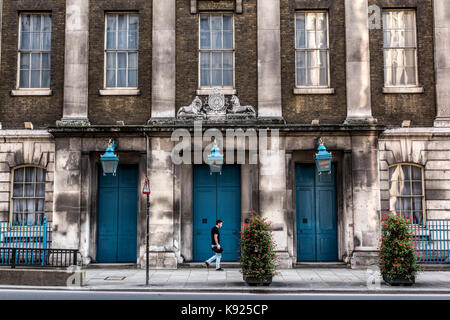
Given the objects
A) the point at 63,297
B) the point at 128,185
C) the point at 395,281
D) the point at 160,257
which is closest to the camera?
the point at 63,297

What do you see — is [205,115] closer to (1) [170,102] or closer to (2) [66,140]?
(1) [170,102]

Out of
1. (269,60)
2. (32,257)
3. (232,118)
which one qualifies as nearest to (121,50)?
(232,118)

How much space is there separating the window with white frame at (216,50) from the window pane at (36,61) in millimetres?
6075

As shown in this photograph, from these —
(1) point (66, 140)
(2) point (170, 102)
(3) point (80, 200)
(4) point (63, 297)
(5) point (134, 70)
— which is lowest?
(4) point (63, 297)

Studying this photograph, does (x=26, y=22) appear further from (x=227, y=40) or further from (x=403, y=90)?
(x=403, y=90)

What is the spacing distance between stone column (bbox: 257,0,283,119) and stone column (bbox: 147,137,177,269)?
3.75 meters

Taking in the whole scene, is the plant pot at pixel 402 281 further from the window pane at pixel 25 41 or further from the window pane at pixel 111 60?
the window pane at pixel 25 41

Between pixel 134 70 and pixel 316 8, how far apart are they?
23.5 feet

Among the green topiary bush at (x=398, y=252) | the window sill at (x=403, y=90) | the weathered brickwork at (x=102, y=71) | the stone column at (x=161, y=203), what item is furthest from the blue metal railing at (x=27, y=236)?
the window sill at (x=403, y=90)

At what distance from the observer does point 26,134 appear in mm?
16844

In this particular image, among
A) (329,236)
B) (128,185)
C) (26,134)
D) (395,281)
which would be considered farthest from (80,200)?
(395,281)

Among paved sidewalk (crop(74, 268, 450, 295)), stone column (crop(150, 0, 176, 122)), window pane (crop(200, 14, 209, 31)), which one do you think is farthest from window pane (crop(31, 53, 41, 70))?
paved sidewalk (crop(74, 268, 450, 295))

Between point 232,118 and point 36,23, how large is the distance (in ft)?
27.2

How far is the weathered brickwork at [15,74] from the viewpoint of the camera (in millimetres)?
17094
